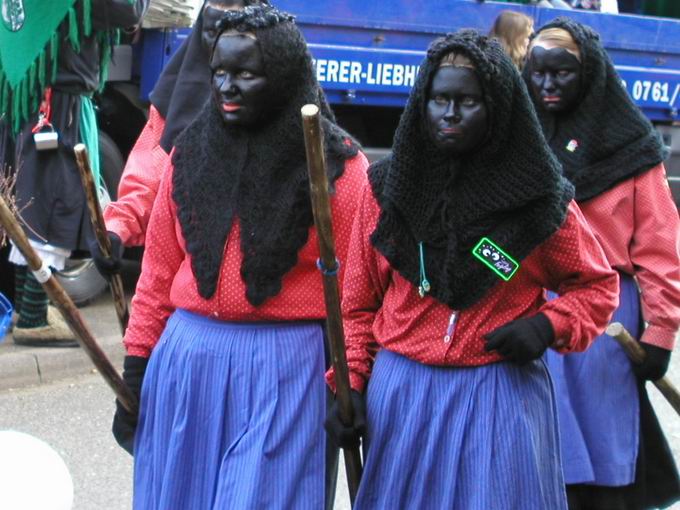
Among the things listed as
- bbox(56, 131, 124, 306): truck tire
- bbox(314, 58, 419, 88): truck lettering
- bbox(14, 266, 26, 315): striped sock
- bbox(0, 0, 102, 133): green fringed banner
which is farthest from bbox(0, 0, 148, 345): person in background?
bbox(314, 58, 419, 88): truck lettering

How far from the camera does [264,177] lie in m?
3.15

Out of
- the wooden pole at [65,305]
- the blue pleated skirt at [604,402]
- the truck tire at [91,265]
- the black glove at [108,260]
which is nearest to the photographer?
the wooden pole at [65,305]

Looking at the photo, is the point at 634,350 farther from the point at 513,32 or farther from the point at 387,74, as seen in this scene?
the point at 387,74

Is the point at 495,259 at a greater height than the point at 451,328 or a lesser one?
greater

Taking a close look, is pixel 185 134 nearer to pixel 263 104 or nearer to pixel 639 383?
pixel 263 104

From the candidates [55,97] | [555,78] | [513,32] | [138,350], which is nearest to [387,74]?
[513,32]

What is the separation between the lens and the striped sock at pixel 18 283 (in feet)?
20.6

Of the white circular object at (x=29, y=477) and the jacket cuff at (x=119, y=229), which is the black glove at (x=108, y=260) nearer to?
the jacket cuff at (x=119, y=229)

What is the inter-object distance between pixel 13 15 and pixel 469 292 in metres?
Answer: 3.47

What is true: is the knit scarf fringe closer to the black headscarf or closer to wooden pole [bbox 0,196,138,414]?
the black headscarf

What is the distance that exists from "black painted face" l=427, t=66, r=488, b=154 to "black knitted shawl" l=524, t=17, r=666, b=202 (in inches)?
40.5

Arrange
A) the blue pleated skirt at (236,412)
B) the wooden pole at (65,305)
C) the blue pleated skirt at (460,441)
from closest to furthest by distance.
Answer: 1. the wooden pole at (65,305)
2. the blue pleated skirt at (460,441)
3. the blue pleated skirt at (236,412)

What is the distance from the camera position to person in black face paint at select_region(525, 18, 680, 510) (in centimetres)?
377

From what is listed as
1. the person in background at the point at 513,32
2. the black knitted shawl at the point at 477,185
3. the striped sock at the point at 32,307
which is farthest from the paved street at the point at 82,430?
the person in background at the point at 513,32
